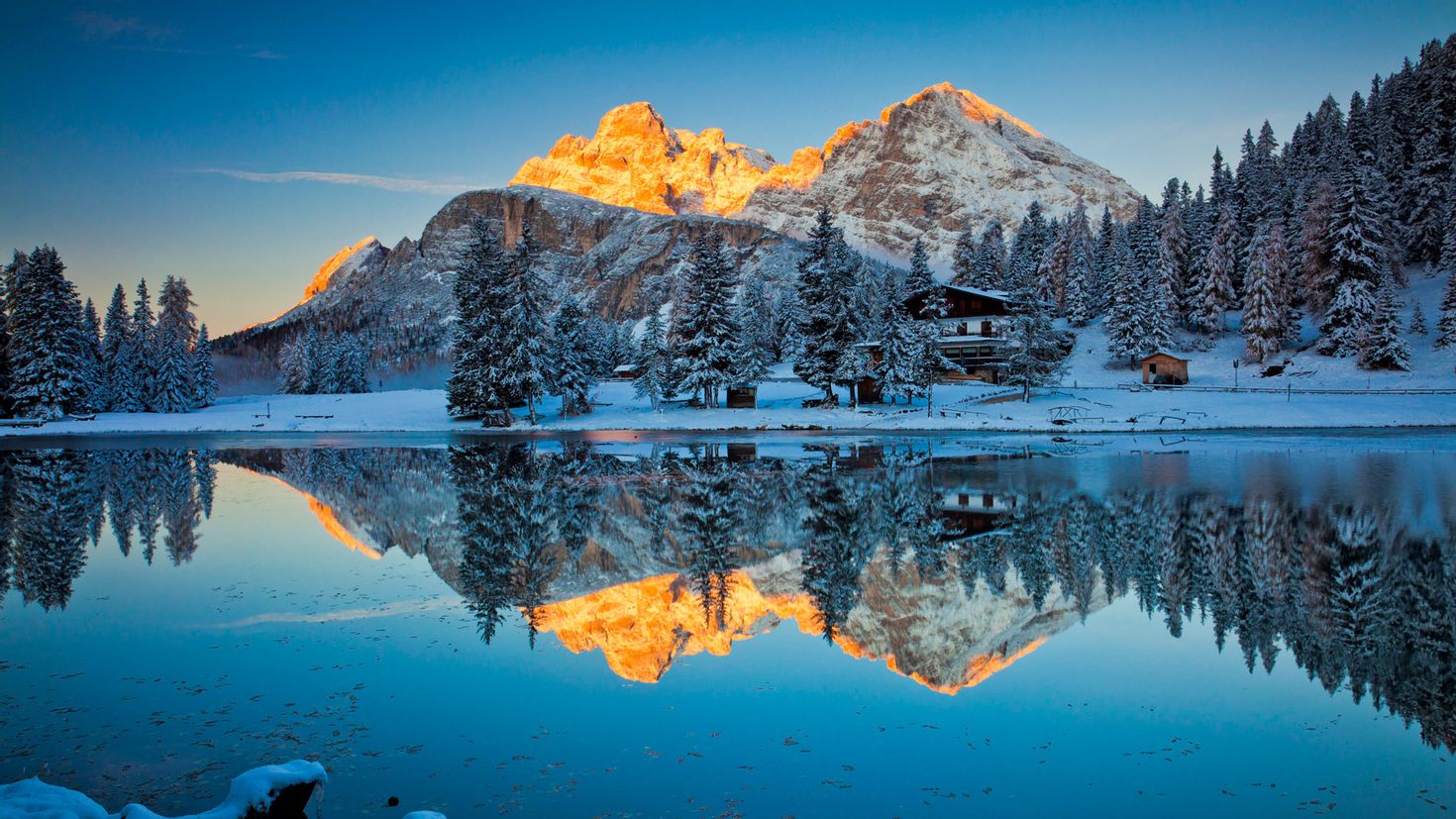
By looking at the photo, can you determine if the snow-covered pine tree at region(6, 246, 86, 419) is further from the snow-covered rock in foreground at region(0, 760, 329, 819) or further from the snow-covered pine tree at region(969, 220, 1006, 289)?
the snow-covered pine tree at region(969, 220, 1006, 289)

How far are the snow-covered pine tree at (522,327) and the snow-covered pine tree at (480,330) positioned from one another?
472 mm

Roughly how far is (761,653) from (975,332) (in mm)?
68019

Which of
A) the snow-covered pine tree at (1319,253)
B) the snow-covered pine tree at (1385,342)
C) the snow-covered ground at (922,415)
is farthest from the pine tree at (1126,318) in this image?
the snow-covered pine tree at (1385,342)

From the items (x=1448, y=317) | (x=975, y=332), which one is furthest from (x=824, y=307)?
(x=1448, y=317)

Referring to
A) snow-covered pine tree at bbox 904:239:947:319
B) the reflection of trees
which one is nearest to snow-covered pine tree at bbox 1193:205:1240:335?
snow-covered pine tree at bbox 904:239:947:319

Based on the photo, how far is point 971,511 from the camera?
71.3 ft

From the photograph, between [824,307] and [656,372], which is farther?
[656,372]

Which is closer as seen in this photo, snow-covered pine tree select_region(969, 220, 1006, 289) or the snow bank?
the snow bank

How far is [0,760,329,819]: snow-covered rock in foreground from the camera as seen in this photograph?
6.36 m

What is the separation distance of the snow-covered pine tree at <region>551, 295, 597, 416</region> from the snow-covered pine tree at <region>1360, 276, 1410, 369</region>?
53136mm

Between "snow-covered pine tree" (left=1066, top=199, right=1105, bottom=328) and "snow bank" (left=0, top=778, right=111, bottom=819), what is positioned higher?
"snow-covered pine tree" (left=1066, top=199, right=1105, bottom=328)

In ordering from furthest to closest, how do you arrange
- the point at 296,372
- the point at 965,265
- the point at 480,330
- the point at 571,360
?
the point at 296,372 → the point at 965,265 → the point at 571,360 → the point at 480,330

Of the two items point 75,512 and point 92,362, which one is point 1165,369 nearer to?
point 75,512

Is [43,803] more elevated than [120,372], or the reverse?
[120,372]
